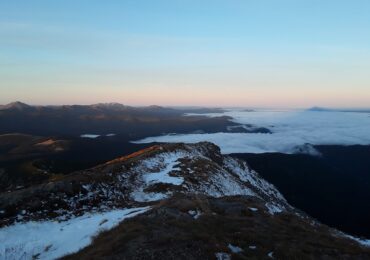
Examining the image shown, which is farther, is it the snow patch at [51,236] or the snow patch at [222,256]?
the snow patch at [51,236]

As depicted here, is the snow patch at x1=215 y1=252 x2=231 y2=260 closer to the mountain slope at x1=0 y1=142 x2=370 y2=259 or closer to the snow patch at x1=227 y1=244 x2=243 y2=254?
the mountain slope at x1=0 y1=142 x2=370 y2=259

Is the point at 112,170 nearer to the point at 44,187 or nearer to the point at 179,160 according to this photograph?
the point at 44,187

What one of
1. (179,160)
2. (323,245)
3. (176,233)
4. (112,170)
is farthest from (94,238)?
(179,160)

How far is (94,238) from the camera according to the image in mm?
20359

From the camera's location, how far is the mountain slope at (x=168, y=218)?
55.9ft

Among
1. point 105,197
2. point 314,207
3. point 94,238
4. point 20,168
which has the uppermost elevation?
point 94,238

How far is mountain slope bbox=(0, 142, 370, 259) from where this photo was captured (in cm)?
1703

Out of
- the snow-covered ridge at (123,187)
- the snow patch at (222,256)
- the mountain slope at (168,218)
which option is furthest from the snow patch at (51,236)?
the snow patch at (222,256)

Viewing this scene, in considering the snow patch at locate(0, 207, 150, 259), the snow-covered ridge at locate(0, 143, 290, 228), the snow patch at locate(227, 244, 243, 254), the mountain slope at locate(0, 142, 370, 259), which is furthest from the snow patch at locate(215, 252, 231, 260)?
the snow-covered ridge at locate(0, 143, 290, 228)

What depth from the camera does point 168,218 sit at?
2175cm

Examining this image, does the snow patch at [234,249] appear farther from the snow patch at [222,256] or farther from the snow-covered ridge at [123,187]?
the snow-covered ridge at [123,187]

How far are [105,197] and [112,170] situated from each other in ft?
27.0

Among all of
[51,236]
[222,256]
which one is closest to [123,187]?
[51,236]

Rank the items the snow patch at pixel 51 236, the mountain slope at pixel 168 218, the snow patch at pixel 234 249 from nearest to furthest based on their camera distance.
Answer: the snow patch at pixel 234 249 < the mountain slope at pixel 168 218 < the snow patch at pixel 51 236
